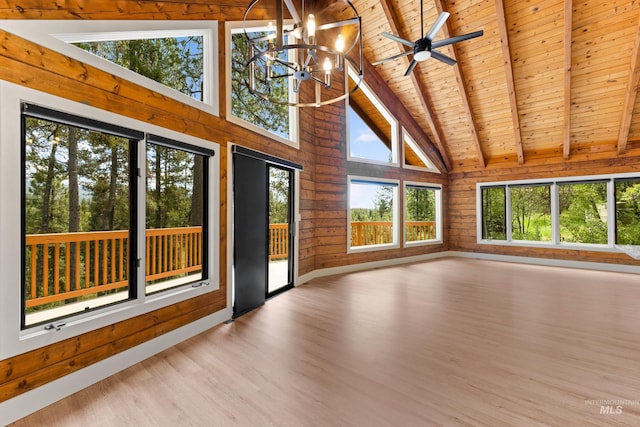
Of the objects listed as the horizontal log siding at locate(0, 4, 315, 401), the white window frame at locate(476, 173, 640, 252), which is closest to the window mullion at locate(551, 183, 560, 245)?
Answer: the white window frame at locate(476, 173, 640, 252)

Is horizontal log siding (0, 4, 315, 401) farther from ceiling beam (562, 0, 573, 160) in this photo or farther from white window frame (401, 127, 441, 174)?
white window frame (401, 127, 441, 174)

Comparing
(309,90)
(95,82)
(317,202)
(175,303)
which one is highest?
(309,90)

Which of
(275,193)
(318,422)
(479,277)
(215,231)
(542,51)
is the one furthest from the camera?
(479,277)

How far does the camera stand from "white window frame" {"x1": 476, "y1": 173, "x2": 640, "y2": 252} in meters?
6.57

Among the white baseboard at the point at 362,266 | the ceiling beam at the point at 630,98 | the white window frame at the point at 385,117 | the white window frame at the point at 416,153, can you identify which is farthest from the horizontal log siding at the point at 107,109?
the ceiling beam at the point at 630,98

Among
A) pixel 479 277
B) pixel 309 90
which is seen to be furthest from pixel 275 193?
pixel 479 277

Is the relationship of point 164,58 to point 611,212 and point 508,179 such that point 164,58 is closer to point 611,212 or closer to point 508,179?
point 508,179

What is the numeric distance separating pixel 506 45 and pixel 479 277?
4.25 metres

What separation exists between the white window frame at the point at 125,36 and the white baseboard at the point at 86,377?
7.83 ft

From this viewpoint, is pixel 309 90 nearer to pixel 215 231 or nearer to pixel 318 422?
pixel 215 231

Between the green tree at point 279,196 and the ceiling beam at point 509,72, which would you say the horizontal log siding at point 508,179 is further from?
the green tree at point 279,196

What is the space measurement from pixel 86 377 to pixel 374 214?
6581 millimetres

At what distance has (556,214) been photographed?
7.28 metres

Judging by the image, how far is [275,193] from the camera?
501 centimetres
